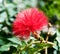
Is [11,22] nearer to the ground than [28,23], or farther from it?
farther from it

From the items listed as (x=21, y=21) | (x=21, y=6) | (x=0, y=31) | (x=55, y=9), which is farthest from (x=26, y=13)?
(x=55, y=9)

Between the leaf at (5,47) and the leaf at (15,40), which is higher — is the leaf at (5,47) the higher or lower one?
the lower one

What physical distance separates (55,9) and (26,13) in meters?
0.85

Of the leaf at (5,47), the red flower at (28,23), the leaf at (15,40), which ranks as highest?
the red flower at (28,23)

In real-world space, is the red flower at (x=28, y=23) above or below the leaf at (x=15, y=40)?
above

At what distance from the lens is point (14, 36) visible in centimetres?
103

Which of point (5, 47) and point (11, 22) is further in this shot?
point (11, 22)

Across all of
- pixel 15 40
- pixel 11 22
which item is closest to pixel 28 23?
pixel 15 40

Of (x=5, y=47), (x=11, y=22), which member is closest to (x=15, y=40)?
(x=5, y=47)

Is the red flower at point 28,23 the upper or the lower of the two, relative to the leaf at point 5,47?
upper

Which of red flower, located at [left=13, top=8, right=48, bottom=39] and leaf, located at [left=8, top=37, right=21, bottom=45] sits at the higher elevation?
red flower, located at [left=13, top=8, right=48, bottom=39]

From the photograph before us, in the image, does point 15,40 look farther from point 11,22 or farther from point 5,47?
point 11,22

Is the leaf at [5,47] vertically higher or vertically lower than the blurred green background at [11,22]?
lower

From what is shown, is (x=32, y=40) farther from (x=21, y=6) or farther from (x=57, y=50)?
(x=21, y=6)
